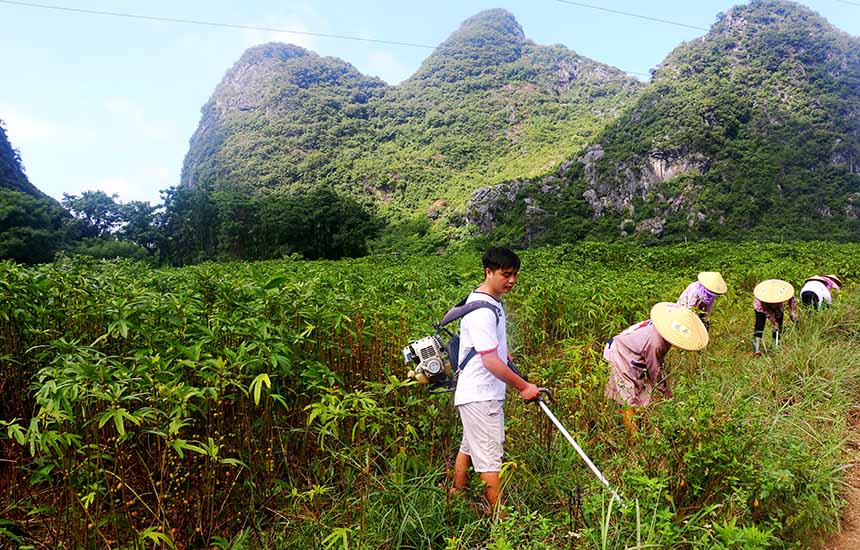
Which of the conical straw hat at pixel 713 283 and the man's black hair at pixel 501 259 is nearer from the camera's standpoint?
the man's black hair at pixel 501 259

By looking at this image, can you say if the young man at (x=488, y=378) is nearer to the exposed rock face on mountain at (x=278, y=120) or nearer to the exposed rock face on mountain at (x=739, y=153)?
the exposed rock face on mountain at (x=739, y=153)

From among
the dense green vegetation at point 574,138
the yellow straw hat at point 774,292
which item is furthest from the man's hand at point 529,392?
the dense green vegetation at point 574,138

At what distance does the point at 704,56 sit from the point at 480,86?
163 feet

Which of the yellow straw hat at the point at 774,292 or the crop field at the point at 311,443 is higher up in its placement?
the yellow straw hat at the point at 774,292

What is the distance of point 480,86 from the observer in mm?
111250

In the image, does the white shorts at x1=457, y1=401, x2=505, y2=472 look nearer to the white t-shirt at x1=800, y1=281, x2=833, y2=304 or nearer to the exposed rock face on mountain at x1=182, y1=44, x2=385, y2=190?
the white t-shirt at x1=800, y1=281, x2=833, y2=304

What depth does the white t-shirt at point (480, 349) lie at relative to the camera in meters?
2.45

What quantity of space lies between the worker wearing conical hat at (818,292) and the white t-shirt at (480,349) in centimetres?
452

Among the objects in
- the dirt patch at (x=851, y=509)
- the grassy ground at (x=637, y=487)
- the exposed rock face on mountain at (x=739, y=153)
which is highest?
the exposed rock face on mountain at (x=739, y=153)

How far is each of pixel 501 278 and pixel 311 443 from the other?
1372 mm

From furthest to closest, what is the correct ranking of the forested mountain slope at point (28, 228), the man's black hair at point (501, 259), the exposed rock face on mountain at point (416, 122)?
1. the exposed rock face on mountain at point (416, 122)
2. the forested mountain slope at point (28, 228)
3. the man's black hair at point (501, 259)

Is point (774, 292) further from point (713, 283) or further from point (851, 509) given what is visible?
point (851, 509)

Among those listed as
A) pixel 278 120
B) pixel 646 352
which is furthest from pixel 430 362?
pixel 278 120

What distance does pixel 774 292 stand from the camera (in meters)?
4.90
